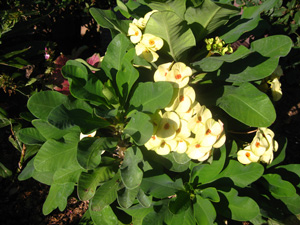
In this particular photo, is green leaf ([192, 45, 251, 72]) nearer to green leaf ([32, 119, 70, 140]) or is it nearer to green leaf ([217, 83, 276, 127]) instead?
green leaf ([217, 83, 276, 127])

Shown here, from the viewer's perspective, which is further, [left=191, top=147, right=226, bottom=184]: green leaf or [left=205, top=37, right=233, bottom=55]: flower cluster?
[left=191, top=147, right=226, bottom=184]: green leaf

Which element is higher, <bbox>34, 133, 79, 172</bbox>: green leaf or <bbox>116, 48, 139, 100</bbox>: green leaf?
<bbox>116, 48, 139, 100</bbox>: green leaf

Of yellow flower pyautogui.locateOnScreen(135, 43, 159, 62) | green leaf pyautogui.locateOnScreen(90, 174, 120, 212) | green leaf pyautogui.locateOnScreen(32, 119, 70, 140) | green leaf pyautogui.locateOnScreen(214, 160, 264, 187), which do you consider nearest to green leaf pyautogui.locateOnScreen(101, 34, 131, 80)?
yellow flower pyautogui.locateOnScreen(135, 43, 159, 62)

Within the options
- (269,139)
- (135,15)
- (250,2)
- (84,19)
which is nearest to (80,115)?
(135,15)

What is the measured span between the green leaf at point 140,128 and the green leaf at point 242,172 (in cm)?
55

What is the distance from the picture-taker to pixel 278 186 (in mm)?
1306

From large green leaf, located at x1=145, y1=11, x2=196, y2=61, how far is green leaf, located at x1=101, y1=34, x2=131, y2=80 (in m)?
0.13

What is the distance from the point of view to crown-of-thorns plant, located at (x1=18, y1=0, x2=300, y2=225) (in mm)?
958

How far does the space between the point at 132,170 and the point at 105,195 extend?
23cm

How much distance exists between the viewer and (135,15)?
50.8 inches

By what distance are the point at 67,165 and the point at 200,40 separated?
85 centimetres

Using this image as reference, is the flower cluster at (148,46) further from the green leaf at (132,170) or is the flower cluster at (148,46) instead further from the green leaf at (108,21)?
the green leaf at (132,170)

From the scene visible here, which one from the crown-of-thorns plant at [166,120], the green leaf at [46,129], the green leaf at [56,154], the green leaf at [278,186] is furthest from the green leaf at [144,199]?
the green leaf at [278,186]

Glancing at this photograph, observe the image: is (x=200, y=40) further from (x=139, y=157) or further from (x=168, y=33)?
(x=139, y=157)
